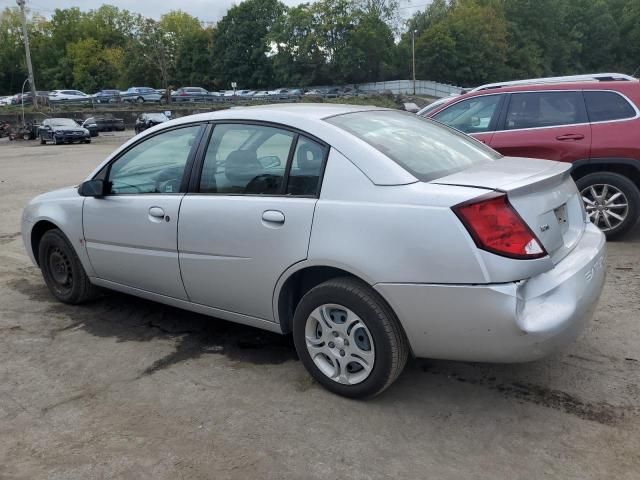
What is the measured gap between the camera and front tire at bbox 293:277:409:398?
2.99 m

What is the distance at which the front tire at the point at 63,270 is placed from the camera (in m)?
4.77

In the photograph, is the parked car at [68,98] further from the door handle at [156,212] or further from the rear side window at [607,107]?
the door handle at [156,212]

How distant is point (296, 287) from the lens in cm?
346

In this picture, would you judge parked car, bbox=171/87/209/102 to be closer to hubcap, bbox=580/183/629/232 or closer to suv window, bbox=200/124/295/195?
hubcap, bbox=580/183/629/232

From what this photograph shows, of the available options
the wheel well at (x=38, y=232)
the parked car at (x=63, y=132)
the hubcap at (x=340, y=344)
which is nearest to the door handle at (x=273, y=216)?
the hubcap at (x=340, y=344)

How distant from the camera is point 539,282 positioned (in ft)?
9.32

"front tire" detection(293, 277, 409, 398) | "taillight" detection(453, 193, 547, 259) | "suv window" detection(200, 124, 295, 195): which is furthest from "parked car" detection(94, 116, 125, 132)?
"taillight" detection(453, 193, 547, 259)

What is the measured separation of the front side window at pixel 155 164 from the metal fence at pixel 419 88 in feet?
210

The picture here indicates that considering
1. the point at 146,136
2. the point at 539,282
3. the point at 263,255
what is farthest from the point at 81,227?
the point at 539,282

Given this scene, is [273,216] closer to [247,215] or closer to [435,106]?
[247,215]

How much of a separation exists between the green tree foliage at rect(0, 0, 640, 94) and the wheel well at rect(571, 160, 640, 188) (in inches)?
2662

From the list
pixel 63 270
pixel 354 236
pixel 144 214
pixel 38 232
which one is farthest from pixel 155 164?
pixel 354 236

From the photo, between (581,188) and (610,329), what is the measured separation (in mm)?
2714

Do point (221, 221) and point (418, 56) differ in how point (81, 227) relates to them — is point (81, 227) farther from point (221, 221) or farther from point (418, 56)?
point (418, 56)
